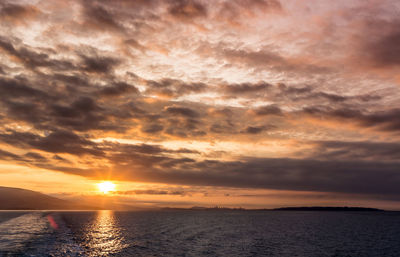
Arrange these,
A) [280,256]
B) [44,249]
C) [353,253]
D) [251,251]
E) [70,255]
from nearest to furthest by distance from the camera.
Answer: [70,255] < [44,249] < [280,256] < [251,251] < [353,253]

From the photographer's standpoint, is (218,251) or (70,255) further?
(218,251)

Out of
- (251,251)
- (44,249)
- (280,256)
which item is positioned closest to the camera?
(44,249)

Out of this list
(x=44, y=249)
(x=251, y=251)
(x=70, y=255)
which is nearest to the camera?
(x=70, y=255)

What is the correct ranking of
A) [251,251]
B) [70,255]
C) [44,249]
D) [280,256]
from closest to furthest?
1. [70,255]
2. [44,249]
3. [280,256]
4. [251,251]

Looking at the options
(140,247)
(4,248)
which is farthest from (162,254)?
(4,248)

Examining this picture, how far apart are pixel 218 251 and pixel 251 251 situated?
7346mm

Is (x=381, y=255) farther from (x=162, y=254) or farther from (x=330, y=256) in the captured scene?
(x=162, y=254)

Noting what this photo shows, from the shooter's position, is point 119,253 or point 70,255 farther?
point 119,253

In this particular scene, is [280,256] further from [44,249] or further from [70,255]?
[44,249]

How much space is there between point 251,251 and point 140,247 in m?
22.6

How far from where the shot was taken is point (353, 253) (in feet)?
217

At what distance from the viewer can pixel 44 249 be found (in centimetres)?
5275

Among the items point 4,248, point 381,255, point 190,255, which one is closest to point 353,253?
point 381,255

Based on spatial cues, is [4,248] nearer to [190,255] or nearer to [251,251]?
[190,255]
